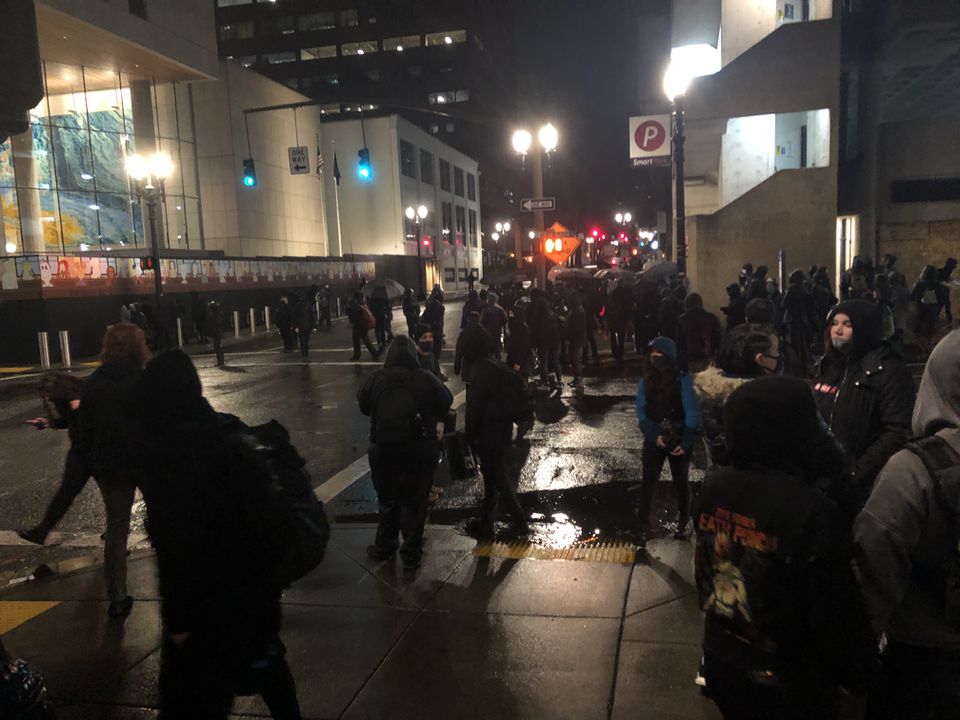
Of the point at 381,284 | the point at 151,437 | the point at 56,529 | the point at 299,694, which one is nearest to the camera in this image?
the point at 151,437

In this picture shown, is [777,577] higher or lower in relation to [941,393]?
lower

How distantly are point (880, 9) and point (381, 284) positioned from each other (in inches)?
651

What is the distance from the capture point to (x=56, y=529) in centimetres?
695

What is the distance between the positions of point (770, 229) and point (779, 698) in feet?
66.9

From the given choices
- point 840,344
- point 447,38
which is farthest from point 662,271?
point 447,38

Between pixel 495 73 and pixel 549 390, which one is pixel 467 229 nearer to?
pixel 495 73

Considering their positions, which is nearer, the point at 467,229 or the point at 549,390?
the point at 549,390

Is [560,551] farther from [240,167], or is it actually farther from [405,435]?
[240,167]

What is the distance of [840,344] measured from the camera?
14.2 ft

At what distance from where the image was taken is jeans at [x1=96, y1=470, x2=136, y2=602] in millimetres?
4754

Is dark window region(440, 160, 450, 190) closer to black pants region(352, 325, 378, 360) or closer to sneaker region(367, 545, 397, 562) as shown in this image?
black pants region(352, 325, 378, 360)

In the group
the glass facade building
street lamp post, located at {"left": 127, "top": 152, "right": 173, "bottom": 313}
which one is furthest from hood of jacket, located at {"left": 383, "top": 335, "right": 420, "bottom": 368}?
the glass facade building

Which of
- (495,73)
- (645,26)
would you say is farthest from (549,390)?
(495,73)

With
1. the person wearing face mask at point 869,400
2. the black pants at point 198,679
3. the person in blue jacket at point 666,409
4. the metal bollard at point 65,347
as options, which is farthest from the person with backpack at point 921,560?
the metal bollard at point 65,347
